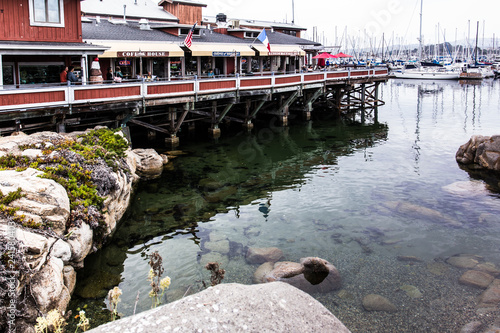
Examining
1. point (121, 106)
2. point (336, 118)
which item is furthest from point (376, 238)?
point (336, 118)

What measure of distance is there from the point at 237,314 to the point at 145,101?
19.7 meters

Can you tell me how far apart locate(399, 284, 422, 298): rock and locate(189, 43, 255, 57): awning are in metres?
25.6

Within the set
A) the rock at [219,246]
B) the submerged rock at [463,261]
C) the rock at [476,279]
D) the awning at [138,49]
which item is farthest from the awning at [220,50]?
the rock at [476,279]

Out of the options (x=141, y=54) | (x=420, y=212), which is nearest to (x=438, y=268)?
(x=420, y=212)

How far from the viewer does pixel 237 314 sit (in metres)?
5.79

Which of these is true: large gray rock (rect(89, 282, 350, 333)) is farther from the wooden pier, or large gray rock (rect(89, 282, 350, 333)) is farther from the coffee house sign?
the coffee house sign

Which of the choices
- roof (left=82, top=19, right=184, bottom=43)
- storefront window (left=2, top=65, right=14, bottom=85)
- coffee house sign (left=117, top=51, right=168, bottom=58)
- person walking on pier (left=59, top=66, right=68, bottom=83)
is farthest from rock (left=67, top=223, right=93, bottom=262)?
roof (left=82, top=19, right=184, bottom=43)

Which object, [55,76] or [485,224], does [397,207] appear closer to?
[485,224]

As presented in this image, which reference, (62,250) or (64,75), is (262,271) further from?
(64,75)

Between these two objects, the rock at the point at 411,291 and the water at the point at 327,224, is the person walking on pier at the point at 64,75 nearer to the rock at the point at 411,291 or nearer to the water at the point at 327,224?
the water at the point at 327,224

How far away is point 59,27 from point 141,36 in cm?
936

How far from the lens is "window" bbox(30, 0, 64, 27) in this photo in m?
21.5

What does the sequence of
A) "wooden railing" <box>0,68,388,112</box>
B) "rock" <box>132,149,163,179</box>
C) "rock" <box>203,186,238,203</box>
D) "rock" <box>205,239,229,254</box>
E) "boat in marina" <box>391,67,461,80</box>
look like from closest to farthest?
"rock" <box>205,239,229,254</box>, "wooden railing" <box>0,68,388,112</box>, "rock" <box>203,186,238,203</box>, "rock" <box>132,149,163,179</box>, "boat in marina" <box>391,67,461,80</box>

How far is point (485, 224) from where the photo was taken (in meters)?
16.2
